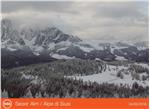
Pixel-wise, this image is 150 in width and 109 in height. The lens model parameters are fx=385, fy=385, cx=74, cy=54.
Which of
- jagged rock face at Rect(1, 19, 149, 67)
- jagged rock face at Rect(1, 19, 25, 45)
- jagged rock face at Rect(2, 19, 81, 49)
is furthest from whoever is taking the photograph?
jagged rock face at Rect(1, 19, 149, 67)

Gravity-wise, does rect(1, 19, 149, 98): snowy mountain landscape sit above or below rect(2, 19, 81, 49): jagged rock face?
below

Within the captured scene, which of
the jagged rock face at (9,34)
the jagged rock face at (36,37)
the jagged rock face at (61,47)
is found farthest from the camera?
the jagged rock face at (61,47)

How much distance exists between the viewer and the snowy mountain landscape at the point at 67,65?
7.14 m

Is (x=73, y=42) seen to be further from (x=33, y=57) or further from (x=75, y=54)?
(x=33, y=57)

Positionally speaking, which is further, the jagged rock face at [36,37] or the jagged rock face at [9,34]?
the jagged rock face at [36,37]

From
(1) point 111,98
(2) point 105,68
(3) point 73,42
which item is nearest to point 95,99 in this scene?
(1) point 111,98

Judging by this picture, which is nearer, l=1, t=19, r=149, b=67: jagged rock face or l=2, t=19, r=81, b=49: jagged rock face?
l=2, t=19, r=81, b=49: jagged rock face

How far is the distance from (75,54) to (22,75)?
1.12 m

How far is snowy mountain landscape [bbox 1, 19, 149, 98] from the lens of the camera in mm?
7145

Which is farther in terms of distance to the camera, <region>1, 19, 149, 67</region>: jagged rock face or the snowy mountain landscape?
<region>1, 19, 149, 67</region>: jagged rock face

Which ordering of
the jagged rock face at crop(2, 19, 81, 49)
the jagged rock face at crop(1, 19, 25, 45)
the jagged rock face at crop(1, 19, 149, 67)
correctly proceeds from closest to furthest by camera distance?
the jagged rock face at crop(1, 19, 25, 45) → the jagged rock face at crop(2, 19, 81, 49) → the jagged rock face at crop(1, 19, 149, 67)

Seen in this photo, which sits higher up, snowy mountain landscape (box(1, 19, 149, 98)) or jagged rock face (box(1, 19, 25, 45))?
jagged rock face (box(1, 19, 25, 45))

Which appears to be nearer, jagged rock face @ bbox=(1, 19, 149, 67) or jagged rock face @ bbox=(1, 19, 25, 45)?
jagged rock face @ bbox=(1, 19, 25, 45)

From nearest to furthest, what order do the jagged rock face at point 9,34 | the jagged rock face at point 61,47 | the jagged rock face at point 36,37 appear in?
1. the jagged rock face at point 9,34
2. the jagged rock face at point 36,37
3. the jagged rock face at point 61,47
